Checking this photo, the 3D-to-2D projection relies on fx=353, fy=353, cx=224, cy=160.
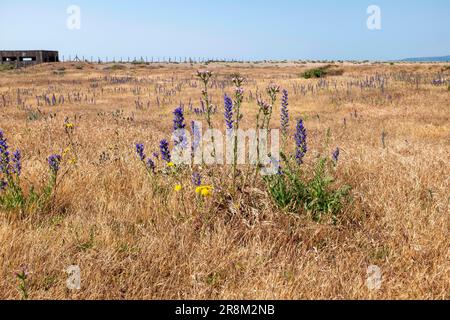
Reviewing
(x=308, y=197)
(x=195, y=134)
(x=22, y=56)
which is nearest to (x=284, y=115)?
(x=195, y=134)

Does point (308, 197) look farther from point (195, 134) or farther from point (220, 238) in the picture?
point (195, 134)

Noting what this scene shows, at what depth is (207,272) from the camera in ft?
7.25

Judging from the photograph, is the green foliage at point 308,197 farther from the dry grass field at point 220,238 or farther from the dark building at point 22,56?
the dark building at point 22,56

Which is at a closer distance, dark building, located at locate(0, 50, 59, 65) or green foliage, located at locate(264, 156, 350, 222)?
green foliage, located at locate(264, 156, 350, 222)

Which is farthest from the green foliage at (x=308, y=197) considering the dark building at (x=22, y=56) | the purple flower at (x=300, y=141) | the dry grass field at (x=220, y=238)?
the dark building at (x=22, y=56)

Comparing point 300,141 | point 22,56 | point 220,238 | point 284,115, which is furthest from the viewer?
point 22,56

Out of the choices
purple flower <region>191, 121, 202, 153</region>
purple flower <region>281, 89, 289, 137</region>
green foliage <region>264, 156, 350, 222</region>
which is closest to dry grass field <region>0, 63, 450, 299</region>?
green foliage <region>264, 156, 350, 222</region>

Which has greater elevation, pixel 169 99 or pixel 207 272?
pixel 169 99

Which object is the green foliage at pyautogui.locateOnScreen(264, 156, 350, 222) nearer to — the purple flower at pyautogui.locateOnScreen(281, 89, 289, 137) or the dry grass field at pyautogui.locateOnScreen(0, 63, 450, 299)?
the dry grass field at pyautogui.locateOnScreen(0, 63, 450, 299)

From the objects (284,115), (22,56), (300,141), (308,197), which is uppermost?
(22,56)

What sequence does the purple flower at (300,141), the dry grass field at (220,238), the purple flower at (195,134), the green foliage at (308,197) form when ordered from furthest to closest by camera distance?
the purple flower at (195,134)
the purple flower at (300,141)
the green foliage at (308,197)
the dry grass field at (220,238)
